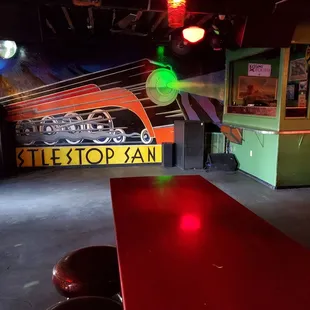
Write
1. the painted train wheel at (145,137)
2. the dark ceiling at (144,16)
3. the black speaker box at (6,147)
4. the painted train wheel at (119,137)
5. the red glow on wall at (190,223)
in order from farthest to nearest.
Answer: the painted train wheel at (145,137) < the painted train wheel at (119,137) < the black speaker box at (6,147) < the dark ceiling at (144,16) < the red glow on wall at (190,223)

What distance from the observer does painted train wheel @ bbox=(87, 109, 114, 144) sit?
745 cm

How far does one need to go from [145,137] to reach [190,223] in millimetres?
6145

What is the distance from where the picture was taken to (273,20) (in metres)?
4.60

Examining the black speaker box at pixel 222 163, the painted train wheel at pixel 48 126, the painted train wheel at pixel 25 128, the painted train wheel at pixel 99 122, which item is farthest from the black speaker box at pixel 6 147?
the black speaker box at pixel 222 163

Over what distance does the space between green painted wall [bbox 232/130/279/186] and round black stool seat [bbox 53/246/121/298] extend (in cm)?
438

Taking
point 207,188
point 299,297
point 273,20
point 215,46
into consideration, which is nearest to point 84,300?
point 299,297

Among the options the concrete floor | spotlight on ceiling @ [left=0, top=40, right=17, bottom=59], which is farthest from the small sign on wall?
spotlight on ceiling @ [left=0, top=40, right=17, bottom=59]

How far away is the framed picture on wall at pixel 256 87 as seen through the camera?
24.1ft

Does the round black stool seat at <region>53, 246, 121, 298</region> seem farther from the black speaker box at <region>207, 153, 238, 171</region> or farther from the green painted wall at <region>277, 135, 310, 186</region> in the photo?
the black speaker box at <region>207, 153, 238, 171</region>

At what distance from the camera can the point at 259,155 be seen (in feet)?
19.9

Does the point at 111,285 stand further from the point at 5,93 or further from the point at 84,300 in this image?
the point at 5,93

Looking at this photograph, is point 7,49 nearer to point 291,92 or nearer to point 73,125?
point 73,125

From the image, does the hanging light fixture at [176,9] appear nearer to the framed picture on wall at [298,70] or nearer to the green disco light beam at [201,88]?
the framed picture on wall at [298,70]

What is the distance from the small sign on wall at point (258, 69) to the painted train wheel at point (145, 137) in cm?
269
